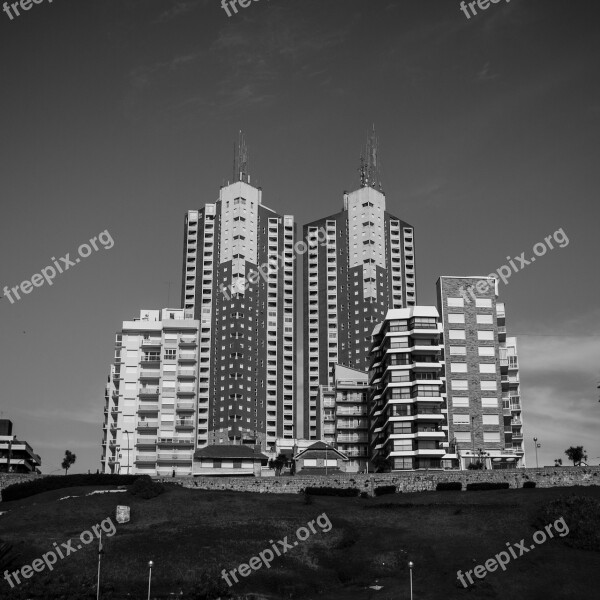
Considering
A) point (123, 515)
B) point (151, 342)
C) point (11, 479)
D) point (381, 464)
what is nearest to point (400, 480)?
point (381, 464)

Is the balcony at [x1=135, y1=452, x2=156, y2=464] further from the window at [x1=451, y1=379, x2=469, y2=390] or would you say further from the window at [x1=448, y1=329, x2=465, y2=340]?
the window at [x1=448, y1=329, x2=465, y2=340]

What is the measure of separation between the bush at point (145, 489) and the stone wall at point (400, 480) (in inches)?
458

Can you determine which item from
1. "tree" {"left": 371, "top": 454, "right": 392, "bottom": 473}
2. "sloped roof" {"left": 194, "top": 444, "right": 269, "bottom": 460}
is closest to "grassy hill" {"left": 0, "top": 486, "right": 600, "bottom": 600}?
"tree" {"left": 371, "top": 454, "right": 392, "bottom": 473}

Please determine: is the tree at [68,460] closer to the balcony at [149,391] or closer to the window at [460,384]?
the balcony at [149,391]

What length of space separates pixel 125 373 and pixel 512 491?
101597 millimetres

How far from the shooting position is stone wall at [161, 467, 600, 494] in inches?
4798

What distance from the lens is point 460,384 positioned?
14888 centimetres

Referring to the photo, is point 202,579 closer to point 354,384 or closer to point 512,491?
point 512,491

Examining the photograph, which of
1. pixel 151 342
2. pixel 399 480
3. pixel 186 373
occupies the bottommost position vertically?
pixel 399 480

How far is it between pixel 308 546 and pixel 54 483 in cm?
4514

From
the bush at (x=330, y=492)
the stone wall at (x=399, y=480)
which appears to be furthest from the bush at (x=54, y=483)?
the bush at (x=330, y=492)

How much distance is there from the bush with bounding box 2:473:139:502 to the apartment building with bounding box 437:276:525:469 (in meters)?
52.9

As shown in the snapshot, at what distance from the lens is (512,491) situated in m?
113

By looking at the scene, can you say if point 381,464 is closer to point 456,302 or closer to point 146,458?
point 456,302
